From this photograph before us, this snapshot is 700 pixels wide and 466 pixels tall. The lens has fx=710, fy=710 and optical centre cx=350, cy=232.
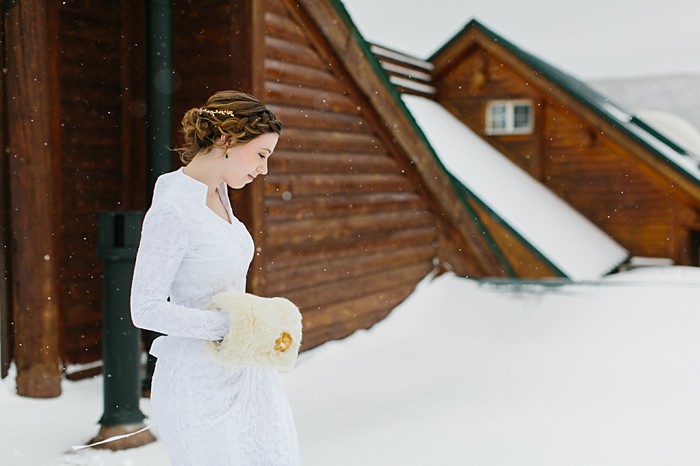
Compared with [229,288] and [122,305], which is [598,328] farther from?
[229,288]

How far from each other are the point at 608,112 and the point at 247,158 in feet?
45.9

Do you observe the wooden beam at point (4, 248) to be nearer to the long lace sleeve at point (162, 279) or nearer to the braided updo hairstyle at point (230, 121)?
the braided updo hairstyle at point (230, 121)

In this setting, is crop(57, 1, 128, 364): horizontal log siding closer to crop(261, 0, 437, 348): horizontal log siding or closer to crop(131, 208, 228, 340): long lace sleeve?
crop(261, 0, 437, 348): horizontal log siding

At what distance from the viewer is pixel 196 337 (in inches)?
84.7

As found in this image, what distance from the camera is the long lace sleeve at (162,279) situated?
6.82 ft

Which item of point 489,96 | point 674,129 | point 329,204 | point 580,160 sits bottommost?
point 329,204

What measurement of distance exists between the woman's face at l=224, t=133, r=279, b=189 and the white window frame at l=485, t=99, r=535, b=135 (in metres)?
14.5

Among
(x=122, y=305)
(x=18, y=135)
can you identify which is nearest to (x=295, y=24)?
(x=18, y=135)

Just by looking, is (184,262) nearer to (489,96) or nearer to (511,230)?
(511,230)

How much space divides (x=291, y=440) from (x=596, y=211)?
14.4 m

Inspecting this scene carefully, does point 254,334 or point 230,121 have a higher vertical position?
point 230,121

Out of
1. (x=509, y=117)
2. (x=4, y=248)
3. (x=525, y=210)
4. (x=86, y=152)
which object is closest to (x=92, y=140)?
(x=86, y=152)

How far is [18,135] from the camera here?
4.86 meters

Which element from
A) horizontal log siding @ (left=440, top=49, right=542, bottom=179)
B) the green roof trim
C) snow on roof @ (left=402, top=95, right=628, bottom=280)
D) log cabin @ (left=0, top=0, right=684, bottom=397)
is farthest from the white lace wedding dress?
horizontal log siding @ (left=440, top=49, right=542, bottom=179)
